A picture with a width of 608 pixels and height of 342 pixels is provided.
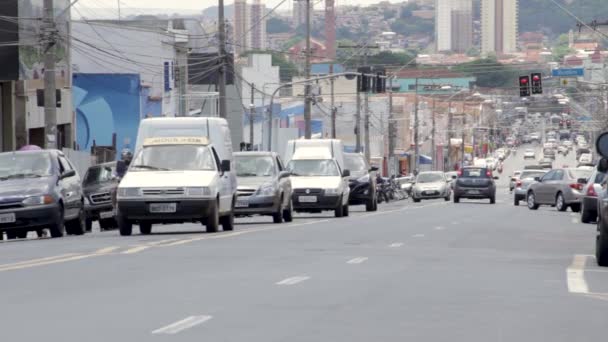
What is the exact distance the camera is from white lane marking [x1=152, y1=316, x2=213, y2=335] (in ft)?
39.0

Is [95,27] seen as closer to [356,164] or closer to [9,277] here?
[356,164]

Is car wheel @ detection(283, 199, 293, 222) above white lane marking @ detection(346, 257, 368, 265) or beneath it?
beneath

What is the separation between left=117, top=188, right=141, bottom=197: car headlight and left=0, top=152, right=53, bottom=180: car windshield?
2.86m

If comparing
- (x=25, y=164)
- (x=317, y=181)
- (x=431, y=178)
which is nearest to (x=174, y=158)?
(x=25, y=164)

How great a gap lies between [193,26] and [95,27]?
12340 mm

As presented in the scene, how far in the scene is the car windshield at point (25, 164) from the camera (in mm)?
31094

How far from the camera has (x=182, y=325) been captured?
40.2ft

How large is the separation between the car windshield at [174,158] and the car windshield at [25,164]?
2206mm

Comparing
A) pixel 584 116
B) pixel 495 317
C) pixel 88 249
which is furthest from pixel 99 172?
pixel 584 116

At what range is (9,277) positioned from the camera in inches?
677

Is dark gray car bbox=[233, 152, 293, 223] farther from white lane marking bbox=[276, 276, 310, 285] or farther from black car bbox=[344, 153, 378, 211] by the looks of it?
white lane marking bbox=[276, 276, 310, 285]

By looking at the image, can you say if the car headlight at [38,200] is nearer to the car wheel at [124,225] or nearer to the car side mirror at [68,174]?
the car side mirror at [68,174]

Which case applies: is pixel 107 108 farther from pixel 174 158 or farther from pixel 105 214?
pixel 174 158

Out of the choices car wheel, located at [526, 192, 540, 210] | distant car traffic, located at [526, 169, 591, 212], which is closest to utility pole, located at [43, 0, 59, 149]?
distant car traffic, located at [526, 169, 591, 212]
